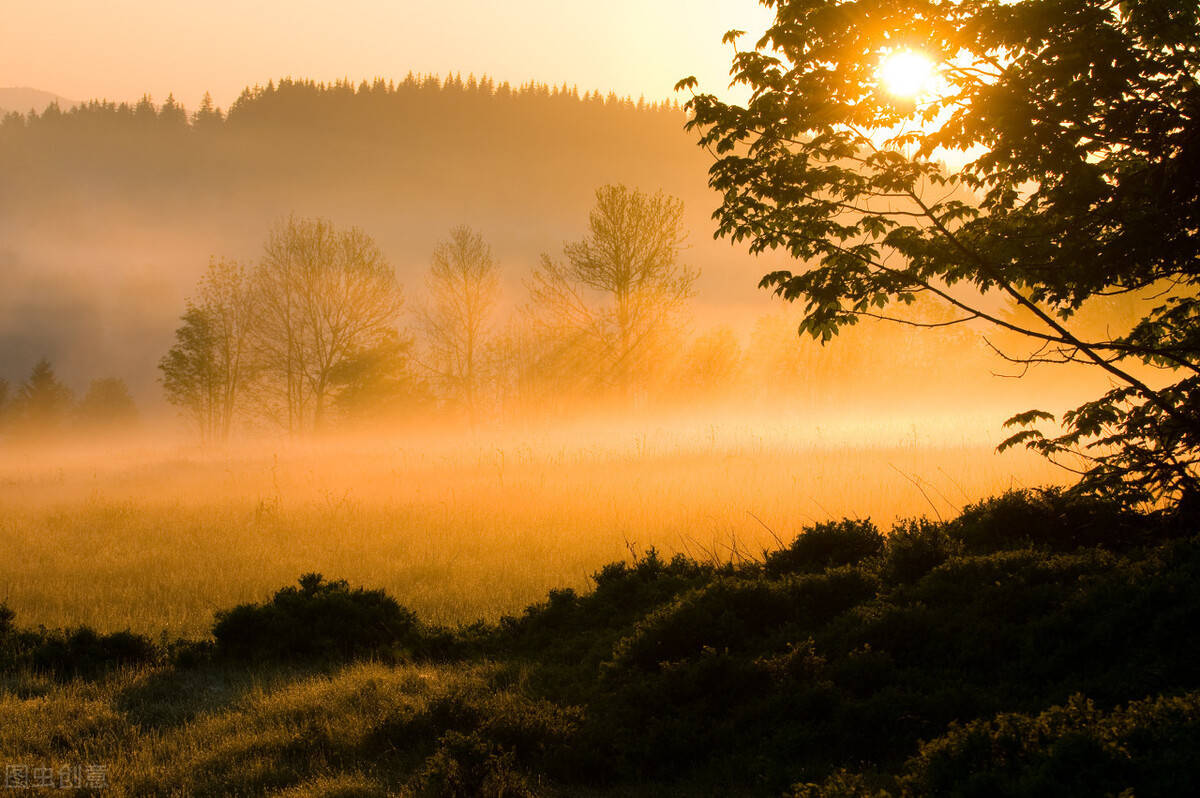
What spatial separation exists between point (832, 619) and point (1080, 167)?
489cm

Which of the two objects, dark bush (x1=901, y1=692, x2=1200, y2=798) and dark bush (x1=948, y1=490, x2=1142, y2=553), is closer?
dark bush (x1=901, y1=692, x2=1200, y2=798)

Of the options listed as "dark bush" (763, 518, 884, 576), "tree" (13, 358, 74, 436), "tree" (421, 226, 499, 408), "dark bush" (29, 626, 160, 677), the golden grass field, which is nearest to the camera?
"dark bush" (29, 626, 160, 677)

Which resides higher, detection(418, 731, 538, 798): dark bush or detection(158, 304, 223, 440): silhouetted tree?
detection(158, 304, 223, 440): silhouetted tree

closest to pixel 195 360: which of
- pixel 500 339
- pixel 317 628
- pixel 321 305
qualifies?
pixel 321 305

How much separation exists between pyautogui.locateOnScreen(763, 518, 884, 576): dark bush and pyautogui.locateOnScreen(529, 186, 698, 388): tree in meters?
22.2

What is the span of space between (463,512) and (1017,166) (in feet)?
34.7

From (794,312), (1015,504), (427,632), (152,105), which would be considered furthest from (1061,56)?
(152,105)

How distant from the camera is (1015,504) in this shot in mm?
7785

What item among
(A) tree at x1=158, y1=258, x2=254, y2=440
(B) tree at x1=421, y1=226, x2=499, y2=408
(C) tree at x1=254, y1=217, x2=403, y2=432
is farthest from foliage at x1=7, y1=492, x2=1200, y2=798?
(A) tree at x1=158, y1=258, x2=254, y2=440

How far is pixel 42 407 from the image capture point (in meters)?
63.1

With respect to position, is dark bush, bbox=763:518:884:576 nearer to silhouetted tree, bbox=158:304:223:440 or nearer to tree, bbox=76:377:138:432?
silhouetted tree, bbox=158:304:223:440

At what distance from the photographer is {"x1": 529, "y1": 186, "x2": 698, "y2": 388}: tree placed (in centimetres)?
3028

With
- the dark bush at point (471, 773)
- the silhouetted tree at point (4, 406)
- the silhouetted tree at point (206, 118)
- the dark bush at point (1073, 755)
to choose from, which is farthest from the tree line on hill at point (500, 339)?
the silhouetted tree at point (206, 118)

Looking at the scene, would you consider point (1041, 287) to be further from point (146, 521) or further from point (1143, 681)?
point (146, 521)
